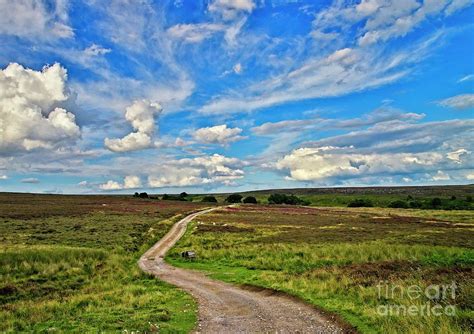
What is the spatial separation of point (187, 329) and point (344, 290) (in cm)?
756

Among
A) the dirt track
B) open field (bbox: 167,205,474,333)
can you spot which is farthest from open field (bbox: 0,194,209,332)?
open field (bbox: 167,205,474,333)

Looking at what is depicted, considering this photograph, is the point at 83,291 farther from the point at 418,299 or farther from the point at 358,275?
the point at 418,299

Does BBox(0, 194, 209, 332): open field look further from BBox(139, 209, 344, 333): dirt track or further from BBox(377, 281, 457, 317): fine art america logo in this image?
BBox(377, 281, 457, 317): fine art america logo

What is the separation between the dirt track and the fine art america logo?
7.62 ft

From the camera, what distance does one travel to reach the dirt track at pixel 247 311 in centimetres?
1203

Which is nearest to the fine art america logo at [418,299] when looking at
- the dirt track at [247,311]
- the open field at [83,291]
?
the dirt track at [247,311]

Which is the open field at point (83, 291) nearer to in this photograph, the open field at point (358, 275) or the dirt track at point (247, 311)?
the dirt track at point (247, 311)

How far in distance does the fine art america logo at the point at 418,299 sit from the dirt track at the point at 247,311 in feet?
7.62

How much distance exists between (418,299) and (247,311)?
6404 mm

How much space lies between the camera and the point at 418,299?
44.3ft

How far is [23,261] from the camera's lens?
82.3 ft

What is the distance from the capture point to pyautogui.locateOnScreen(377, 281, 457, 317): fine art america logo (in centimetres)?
1188

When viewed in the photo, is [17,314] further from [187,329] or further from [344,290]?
[344,290]

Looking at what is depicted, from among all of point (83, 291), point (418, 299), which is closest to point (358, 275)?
point (418, 299)
